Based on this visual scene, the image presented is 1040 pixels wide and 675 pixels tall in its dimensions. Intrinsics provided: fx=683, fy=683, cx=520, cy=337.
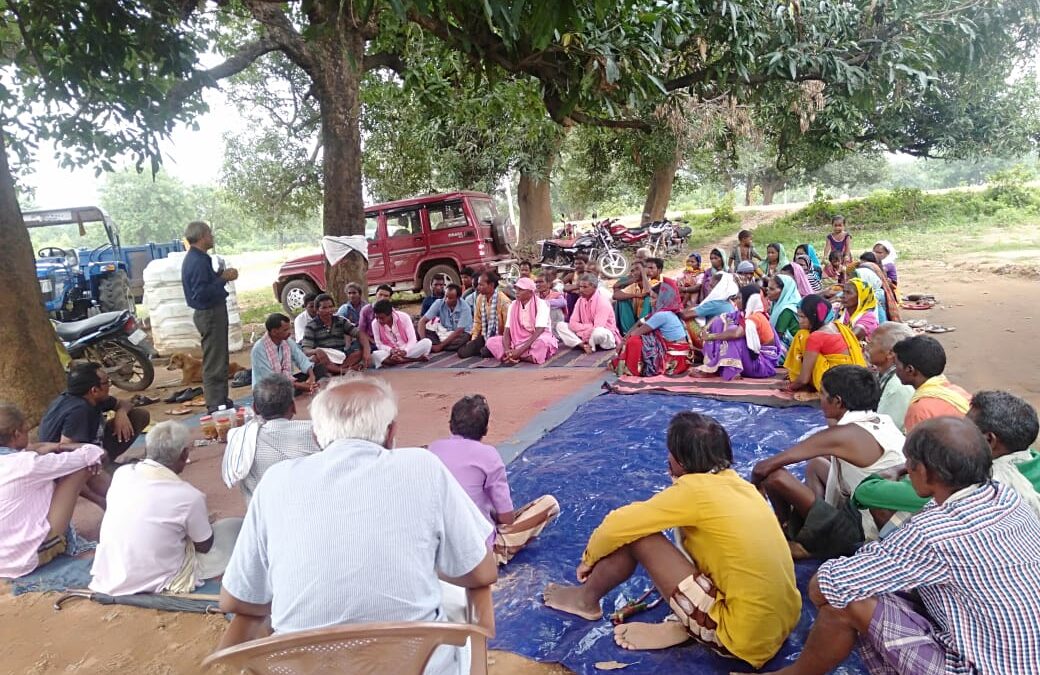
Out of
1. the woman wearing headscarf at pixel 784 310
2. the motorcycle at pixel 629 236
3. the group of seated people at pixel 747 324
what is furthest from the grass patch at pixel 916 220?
the woman wearing headscarf at pixel 784 310

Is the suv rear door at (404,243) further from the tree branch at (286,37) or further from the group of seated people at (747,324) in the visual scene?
the group of seated people at (747,324)

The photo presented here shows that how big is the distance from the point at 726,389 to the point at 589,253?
887cm

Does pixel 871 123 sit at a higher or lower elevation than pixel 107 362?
higher

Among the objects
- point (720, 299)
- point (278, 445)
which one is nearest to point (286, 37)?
point (720, 299)

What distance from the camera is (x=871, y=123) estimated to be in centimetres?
1434

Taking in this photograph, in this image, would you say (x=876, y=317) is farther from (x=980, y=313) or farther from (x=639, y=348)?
(x=980, y=313)

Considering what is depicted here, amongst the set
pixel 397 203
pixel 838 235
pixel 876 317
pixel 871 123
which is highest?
pixel 871 123

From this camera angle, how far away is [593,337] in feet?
23.3

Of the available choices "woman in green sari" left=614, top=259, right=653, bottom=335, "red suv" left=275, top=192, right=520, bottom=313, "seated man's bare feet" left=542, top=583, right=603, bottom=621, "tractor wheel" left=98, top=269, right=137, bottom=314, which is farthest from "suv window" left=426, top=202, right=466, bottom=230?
"seated man's bare feet" left=542, top=583, right=603, bottom=621

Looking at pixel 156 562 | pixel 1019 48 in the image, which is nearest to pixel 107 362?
pixel 156 562

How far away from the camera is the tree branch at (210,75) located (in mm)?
6324

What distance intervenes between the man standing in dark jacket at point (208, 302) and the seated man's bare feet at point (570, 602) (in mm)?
3803

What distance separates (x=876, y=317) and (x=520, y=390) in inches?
122

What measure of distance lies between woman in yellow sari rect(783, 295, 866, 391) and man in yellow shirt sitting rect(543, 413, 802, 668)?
268 cm
